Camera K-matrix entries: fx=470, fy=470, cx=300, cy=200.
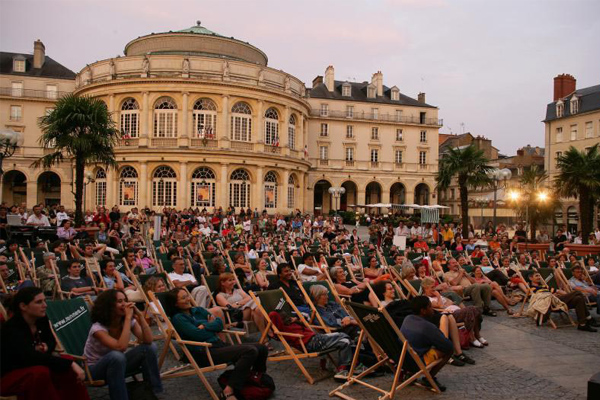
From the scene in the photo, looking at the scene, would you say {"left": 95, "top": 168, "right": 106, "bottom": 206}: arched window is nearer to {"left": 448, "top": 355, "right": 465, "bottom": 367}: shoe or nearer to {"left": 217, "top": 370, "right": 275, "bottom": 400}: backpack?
{"left": 217, "top": 370, "right": 275, "bottom": 400}: backpack

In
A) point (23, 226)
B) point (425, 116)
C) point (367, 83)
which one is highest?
point (367, 83)

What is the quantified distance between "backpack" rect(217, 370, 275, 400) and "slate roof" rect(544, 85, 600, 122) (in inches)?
1960

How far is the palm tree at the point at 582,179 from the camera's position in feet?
75.7

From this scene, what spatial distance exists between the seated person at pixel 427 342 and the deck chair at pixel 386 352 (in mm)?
109

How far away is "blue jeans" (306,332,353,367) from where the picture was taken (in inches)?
233

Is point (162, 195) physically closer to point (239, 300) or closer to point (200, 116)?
point (200, 116)

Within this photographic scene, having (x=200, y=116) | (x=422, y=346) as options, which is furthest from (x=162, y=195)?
(x=422, y=346)

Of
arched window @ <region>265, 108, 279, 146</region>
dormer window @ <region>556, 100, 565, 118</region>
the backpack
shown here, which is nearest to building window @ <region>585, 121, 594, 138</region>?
dormer window @ <region>556, 100, 565, 118</region>

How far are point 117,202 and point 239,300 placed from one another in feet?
105

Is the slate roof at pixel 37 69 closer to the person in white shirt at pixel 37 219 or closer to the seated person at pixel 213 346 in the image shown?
the person in white shirt at pixel 37 219

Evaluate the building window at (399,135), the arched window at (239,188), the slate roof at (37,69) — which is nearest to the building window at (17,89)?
the slate roof at (37,69)

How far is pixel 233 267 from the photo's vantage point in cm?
1002

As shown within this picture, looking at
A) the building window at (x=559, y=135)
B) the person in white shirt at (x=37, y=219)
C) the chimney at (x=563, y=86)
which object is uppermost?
the chimney at (x=563, y=86)

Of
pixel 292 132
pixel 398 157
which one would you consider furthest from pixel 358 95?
pixel 292 132
